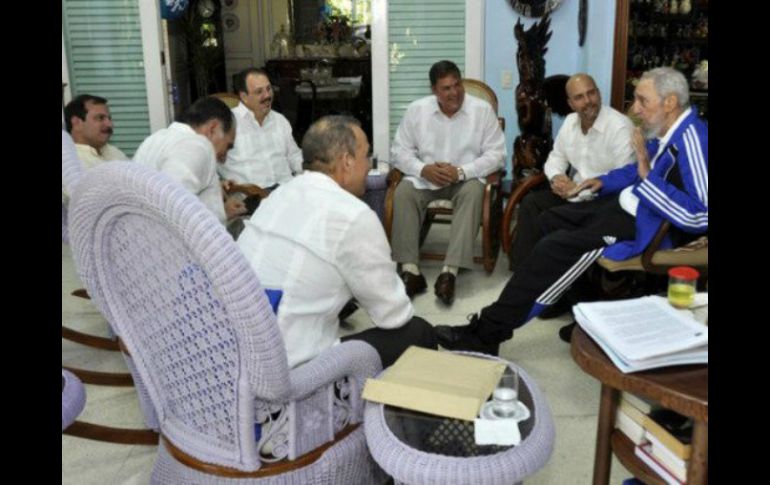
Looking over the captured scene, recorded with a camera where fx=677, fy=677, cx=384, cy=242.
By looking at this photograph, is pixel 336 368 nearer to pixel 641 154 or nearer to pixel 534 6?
pixel 641 154

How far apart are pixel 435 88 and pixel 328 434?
2.57 m

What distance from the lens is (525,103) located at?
439 cm

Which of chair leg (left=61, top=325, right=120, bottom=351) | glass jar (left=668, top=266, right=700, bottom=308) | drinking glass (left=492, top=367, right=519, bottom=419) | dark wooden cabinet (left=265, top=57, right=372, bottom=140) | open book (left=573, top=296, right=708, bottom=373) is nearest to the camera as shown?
open book (left=573, top=296, right=708, bottom=373)

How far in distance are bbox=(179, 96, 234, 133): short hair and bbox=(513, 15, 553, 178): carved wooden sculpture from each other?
7.27 feet

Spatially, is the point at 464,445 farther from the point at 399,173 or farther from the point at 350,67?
the point at 350,67

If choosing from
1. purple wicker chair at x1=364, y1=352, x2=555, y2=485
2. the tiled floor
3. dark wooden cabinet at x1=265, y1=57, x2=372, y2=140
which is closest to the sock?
the tiled floor

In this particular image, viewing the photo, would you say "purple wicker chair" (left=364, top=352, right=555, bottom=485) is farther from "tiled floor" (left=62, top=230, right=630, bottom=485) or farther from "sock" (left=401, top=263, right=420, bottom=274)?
"sock" (left=401, top=263, right=420, bottom=274)

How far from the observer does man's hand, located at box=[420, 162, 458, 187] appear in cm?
361

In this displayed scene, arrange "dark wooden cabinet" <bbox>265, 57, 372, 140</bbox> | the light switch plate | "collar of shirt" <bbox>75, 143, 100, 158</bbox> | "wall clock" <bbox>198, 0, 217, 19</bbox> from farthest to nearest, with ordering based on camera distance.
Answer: "dark wooden cabinet" <bbox>265, 57, 372, 140</bbox>
"wall clock" <bbox>198, 0, 217, 19</bbox>
the light switch plate
"collar of shirt" <bbox>75, 143, 100, 158</bbox>

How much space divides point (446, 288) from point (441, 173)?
2.14 ft

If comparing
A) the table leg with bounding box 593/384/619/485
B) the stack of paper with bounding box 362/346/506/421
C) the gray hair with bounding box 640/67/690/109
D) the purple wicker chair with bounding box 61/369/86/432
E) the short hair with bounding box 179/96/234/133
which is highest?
the gray hair with bounding box 640/67/690/109

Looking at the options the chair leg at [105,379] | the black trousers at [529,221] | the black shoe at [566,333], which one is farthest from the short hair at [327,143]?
the black trousers at [529,221]

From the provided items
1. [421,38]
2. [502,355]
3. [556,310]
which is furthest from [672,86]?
[421,38]

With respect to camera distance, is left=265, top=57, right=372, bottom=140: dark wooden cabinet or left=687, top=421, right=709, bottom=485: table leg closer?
left=687, top=421, right=709, bottom=485: table leg
